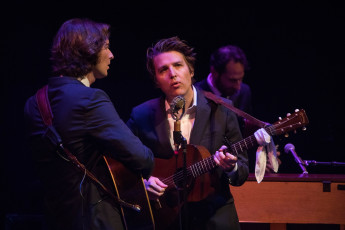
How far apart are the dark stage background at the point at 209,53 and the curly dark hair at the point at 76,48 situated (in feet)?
10.1

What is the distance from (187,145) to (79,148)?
1.06 meters

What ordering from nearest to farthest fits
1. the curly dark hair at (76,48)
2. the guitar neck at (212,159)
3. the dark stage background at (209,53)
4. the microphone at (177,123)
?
the curly dark hair at (76,48) → the microphone at (177,123) → the guitar neck at (212,159) → the dark stage background at (209,53)

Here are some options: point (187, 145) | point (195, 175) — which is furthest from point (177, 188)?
point (187, 145)

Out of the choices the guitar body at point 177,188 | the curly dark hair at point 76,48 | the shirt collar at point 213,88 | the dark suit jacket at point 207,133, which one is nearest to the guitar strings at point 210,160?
the guitar body at point 177,188

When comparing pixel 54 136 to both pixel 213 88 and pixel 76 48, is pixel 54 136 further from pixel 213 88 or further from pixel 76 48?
pixel 213 88

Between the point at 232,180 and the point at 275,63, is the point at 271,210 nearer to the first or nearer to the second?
the point at 232,180

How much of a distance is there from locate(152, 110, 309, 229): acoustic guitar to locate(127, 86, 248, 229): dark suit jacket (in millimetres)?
96

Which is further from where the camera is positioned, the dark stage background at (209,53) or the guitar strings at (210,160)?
the dark stage background at (209,53)

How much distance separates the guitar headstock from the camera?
3.06 m

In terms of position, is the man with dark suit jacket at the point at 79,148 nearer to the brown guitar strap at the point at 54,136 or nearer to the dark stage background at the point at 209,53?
the brown guitar strap at the point at 54,136

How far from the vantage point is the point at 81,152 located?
87.7 inches

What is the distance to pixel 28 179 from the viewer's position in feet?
17.2

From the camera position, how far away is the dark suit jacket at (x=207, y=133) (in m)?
3.05

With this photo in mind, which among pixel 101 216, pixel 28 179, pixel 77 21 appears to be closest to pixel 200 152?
pixel 101 216
